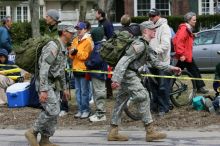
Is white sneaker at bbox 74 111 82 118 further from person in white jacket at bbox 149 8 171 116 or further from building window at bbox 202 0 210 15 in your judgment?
building window at bbox 202 0 210 15

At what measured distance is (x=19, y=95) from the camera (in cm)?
1038

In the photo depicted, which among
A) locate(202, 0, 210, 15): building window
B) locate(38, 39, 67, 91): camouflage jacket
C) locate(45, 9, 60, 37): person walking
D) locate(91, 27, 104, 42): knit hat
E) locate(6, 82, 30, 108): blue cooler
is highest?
locate(202, 0, 210, 15): building window

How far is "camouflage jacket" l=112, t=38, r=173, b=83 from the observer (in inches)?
385

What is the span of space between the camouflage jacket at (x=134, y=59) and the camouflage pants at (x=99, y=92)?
1843 millimetres

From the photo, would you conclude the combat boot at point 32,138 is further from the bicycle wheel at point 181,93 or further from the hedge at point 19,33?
the hedge at point 19,33

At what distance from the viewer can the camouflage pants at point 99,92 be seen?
11859 mm

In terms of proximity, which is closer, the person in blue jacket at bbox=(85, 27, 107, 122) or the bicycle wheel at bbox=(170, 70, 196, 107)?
the person in blue jacket at bbox=(85, 27, 107, 122)

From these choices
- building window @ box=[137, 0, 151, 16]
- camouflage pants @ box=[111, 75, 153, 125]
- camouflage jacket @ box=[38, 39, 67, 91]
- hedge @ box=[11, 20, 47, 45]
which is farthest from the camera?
building window @ box=[137, 0, 151, 16]

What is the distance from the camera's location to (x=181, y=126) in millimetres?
11320

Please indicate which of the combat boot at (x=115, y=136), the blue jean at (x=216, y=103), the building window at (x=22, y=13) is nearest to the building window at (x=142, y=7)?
the building window at (x=22, y=13)

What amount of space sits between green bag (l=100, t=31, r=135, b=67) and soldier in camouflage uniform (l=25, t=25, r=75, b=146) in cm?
79

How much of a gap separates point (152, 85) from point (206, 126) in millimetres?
1564

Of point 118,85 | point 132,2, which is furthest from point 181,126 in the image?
point 132,2

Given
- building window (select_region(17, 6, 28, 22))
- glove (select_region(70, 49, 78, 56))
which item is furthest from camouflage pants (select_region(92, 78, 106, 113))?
building window (select_region(17, 6, 28, 22))
